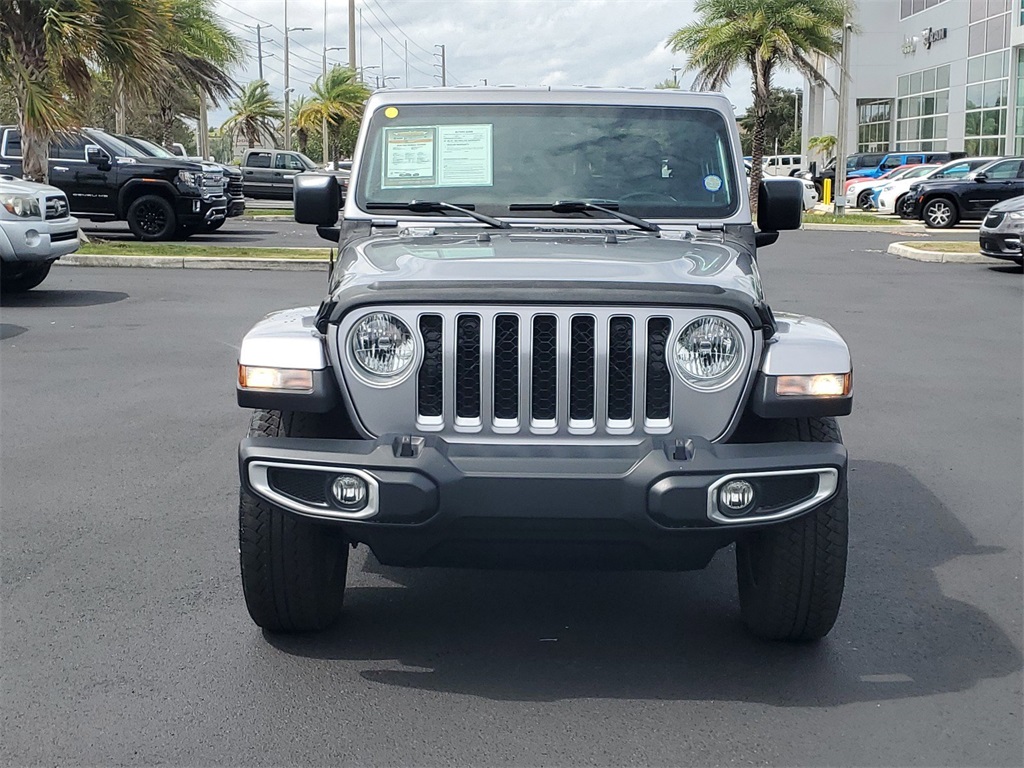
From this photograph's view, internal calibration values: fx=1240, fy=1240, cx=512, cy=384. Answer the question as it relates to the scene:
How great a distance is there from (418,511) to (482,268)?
82 cm

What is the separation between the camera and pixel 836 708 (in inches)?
147

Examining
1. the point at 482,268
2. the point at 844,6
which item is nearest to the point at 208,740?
the point at 482,268

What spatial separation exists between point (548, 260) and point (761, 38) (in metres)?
32.6

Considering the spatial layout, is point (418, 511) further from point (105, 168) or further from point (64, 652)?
point (105, 168)

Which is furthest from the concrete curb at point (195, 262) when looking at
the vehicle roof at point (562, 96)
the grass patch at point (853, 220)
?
the grass patch at point (853, 220)

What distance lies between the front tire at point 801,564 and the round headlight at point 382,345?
1.17 meters

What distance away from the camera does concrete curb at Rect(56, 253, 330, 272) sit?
1725 cm

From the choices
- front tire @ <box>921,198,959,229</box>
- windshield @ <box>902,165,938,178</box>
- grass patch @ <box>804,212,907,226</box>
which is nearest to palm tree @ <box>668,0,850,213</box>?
grass patch @ <box>804,212,907,226</box>

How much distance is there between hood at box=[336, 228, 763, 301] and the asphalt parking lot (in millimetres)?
1241

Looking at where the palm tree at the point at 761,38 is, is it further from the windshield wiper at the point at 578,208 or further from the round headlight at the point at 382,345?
the round headlight at the point at 382,345

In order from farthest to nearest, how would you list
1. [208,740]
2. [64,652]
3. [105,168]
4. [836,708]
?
[105,168], [64,652], [836,708], [208,740]

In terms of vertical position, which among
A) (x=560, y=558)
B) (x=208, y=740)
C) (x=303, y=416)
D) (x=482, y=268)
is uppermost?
(x=482, y=268)

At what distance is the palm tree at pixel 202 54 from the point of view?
34.5 meters

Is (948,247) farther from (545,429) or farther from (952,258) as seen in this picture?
(545,429)
